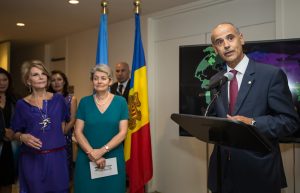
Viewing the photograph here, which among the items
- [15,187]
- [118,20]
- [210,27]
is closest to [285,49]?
[210,27]

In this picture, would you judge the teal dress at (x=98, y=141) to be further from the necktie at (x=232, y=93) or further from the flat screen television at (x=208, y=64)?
the necktie at (x=232, y=93)

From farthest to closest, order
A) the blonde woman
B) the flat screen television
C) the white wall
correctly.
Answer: the white wall
the flat screen television
the blonde woman

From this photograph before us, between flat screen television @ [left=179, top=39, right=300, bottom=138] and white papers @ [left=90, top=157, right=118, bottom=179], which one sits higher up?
flat screen television @ [left=179, top=39, right=300, bottom=138]

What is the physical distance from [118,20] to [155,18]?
0.74m

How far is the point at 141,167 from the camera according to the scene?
9.87ft

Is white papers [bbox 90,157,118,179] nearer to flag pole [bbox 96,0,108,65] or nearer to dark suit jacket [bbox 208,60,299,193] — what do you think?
dark suit jacket [bbox 208,60,299,193]

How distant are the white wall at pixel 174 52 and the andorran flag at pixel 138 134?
2.74ft

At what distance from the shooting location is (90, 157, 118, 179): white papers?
2227mm

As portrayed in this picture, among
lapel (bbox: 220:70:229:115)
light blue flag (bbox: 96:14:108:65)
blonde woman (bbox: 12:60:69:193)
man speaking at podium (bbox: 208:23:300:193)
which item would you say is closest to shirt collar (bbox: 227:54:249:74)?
man speaking at podium (bbox: 208:23:300:193)

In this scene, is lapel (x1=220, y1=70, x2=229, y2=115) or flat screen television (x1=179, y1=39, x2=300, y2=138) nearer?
lapel (x1=220, y1=70, x2=229, y2=115)

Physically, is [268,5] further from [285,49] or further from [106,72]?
[106,72]

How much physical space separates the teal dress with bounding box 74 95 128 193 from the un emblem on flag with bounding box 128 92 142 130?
0.79m

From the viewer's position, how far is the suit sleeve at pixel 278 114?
1.27 m

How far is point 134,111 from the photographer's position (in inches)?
123
